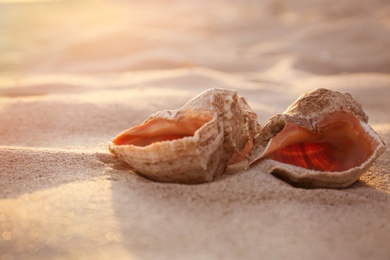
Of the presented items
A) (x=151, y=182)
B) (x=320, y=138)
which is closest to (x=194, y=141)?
(x=151, y=182)

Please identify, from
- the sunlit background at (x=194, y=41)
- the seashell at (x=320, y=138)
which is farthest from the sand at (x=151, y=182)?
the seashell at (x=320, y=138)

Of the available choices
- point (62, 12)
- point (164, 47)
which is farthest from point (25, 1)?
point (164, 47)

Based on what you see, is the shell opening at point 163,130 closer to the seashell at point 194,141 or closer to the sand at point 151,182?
the seashell at point 194,141

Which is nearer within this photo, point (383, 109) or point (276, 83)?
point (383, 109)

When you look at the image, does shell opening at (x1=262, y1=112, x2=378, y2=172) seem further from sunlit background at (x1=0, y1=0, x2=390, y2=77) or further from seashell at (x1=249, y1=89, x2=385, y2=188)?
sunlit background at (x1=0, y1=0, x2=390, y2=77)

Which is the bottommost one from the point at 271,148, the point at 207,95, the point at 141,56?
the point at 141,56

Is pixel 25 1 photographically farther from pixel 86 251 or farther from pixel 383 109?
pixel 86 251
